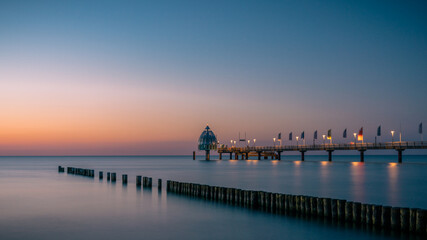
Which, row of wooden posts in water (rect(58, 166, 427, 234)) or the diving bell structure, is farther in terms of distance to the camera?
the diving bell structure

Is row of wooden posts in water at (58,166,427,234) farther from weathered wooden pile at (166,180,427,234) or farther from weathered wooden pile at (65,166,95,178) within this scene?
weathered wooden pile at (65,166,95,178)

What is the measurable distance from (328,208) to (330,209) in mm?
128

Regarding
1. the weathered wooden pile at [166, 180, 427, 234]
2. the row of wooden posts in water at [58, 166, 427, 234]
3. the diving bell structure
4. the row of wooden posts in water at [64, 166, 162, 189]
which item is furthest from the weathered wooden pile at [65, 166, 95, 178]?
the diving bell structure

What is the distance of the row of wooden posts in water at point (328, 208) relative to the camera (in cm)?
1661

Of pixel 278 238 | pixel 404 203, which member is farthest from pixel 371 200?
pixel 278 238

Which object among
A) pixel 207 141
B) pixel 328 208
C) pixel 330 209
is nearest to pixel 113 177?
pixel 328 208

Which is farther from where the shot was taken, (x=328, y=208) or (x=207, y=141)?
(x=207, y=141)

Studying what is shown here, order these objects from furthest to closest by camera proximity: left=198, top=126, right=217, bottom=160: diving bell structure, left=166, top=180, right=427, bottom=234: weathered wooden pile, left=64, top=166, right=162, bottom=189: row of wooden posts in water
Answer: left=198, top=126, right=217, bottom=160: diving bell structure, left=64, top=166, right=162, bottom=189: row of wooden posts in water, left=166, top=180, right=427, bottom=234: weathered wooden pile

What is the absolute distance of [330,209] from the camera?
1986cm

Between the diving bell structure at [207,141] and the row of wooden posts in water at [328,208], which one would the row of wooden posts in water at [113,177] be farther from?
the diving bell structure at [207,141]

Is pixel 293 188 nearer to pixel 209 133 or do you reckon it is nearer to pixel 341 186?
pixel 341 186

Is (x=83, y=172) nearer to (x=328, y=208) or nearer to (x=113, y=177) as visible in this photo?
(x=113, y=177)

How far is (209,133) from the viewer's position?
144125mm

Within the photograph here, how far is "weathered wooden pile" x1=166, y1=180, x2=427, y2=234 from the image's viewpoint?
16.6 meters
